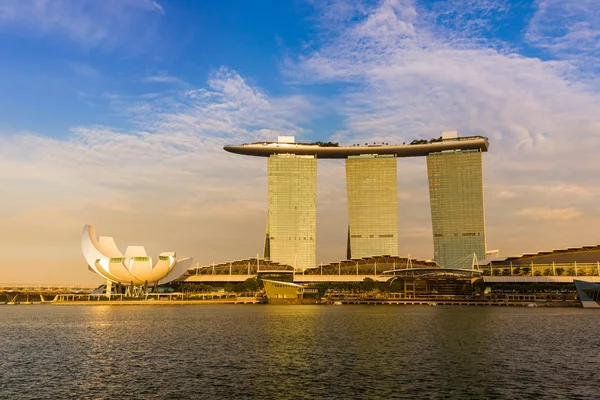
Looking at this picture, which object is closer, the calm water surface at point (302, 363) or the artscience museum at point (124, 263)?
the calm water surface at point (302, 363)

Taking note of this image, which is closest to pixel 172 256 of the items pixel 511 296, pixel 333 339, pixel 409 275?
pixel 409 275

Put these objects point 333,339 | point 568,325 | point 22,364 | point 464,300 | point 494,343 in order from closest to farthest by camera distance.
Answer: point 22,364 → point 494,343 → point 333,339 → point 568,325 → point 464,300

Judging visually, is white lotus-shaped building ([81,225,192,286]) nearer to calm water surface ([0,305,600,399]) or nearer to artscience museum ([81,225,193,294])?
artscience museum ([81,225,193,294])

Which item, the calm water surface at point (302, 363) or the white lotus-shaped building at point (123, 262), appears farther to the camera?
the white lotus-shaped building at point (123, 262)

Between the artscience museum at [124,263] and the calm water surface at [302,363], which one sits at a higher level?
the artscience museum at [124,263]

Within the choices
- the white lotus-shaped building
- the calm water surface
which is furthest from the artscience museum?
the calm water surface

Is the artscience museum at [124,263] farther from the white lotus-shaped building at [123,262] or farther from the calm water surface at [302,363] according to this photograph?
the calm water surface at [302,363]

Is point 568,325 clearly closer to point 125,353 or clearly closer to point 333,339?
point 333,339

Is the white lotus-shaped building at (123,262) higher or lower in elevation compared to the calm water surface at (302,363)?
higher

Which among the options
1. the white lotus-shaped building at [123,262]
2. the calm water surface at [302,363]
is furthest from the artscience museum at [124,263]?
the calm water surface at [302,363]
